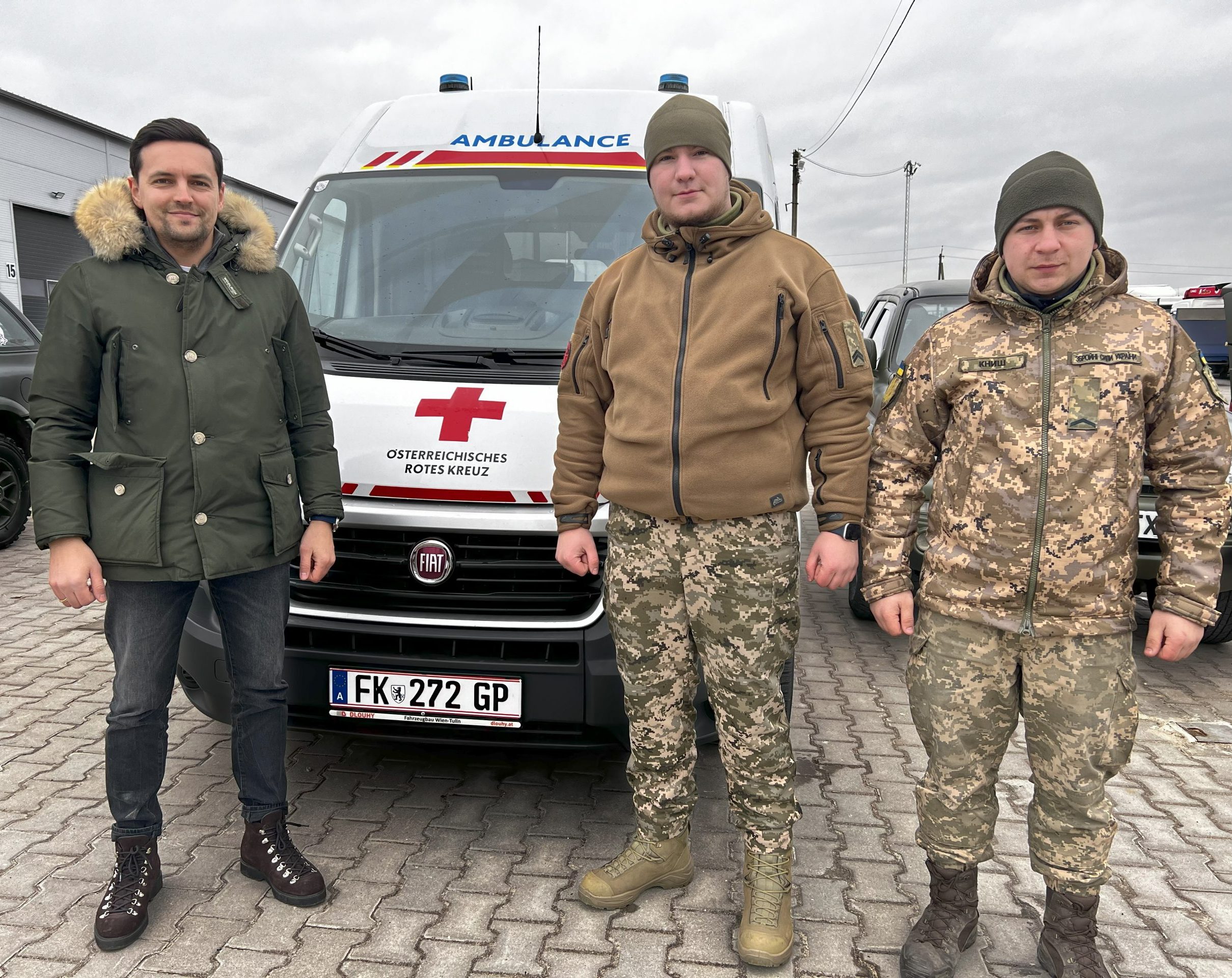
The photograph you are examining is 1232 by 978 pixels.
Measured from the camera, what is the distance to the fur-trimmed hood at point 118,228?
2264 mm

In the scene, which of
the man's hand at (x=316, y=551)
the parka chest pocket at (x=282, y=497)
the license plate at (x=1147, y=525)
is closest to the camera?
the parka chest pocket at (x=282, y=497)

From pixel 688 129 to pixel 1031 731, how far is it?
160 centimetres

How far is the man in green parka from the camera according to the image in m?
2.26

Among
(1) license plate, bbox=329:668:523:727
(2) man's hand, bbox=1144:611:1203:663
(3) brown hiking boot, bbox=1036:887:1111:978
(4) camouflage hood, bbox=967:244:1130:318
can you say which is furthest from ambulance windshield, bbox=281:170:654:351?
(3) brown hiking boot, bbox=1036:887:1111:978

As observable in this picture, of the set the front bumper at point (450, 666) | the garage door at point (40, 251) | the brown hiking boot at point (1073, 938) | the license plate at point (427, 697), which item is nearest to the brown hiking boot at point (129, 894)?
the front bumper at point (450, 666)

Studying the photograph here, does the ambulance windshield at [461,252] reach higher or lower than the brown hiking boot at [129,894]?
higher

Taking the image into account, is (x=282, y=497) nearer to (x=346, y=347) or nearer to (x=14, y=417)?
(x=346, y=347)

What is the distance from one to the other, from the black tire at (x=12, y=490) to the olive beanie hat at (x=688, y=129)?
5.96 metres

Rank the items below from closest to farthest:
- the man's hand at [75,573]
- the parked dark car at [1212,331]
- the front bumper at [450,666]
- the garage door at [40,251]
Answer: the man's hand at [75,573] → the front bumper at [450,666] → the garage door at [40,251] → the parked dark car at [1212,331]

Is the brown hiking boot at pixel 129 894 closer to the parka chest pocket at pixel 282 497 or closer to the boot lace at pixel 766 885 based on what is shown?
the parka chest pocket at pixel 282 497

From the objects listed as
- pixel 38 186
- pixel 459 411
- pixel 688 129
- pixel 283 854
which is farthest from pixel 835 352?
pixel 38 186

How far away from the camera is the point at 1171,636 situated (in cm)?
216

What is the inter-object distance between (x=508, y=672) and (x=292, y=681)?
24.8 inches

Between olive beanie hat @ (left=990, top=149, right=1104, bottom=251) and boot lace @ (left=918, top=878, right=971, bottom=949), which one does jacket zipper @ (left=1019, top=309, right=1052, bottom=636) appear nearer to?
olive beanie hat @ (left=990, top=149, right=1104, bottom=251)
